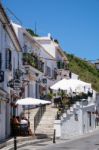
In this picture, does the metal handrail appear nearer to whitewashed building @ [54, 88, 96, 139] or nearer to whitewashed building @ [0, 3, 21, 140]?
whitewashed building @ [54, 88, 96, 139]

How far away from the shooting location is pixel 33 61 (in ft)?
146

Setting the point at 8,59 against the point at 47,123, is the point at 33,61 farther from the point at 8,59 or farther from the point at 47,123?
the point at 8,59

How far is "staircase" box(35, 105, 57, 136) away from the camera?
117 ft

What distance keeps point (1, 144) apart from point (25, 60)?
53.0 feet

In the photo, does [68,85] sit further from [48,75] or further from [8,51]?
[48,75]

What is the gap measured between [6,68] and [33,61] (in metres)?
12.4

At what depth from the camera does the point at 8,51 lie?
1291 inches

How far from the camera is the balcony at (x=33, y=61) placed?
4169 centimetres

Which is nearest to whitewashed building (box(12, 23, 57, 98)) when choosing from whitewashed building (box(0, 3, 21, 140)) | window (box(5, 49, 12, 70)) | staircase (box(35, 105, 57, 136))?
staircase (box(35, 105, 57, 136))

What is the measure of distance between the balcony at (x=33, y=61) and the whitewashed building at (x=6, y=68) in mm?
6005

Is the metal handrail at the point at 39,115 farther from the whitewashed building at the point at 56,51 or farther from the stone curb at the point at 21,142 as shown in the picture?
the whitewashed building at the point at 56,51

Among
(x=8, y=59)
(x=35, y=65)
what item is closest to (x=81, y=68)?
(x=35, y=65)

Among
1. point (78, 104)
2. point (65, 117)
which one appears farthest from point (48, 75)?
point (65, 117)

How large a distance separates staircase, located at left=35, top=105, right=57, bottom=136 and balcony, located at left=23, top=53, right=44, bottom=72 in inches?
176
